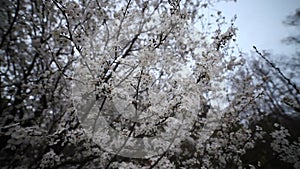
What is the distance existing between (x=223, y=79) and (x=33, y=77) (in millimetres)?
3659

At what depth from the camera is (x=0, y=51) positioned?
4488mm

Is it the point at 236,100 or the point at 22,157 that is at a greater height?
the point at 236,100

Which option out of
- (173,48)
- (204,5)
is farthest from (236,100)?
(204,5)

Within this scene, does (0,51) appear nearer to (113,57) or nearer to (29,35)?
(29,35)

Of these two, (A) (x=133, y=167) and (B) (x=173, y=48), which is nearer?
(A) (x=133, y=167)

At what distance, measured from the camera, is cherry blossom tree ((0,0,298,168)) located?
2764 millimetres

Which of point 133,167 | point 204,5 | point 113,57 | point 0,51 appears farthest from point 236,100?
point 0,51

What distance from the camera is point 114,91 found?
2.49 m

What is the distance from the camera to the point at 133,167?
319cm

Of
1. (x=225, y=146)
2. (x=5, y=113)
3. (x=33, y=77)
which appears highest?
(x=33, y=77)

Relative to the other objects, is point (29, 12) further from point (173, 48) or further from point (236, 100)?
point (236, 100)

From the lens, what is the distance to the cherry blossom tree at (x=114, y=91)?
276 centimetres

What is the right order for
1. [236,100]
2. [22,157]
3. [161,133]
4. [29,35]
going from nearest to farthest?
1. [161,133]
2. [22,157]
3. [236,100]
4. [29,35]

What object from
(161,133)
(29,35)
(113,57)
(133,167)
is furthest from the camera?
(29,35)
